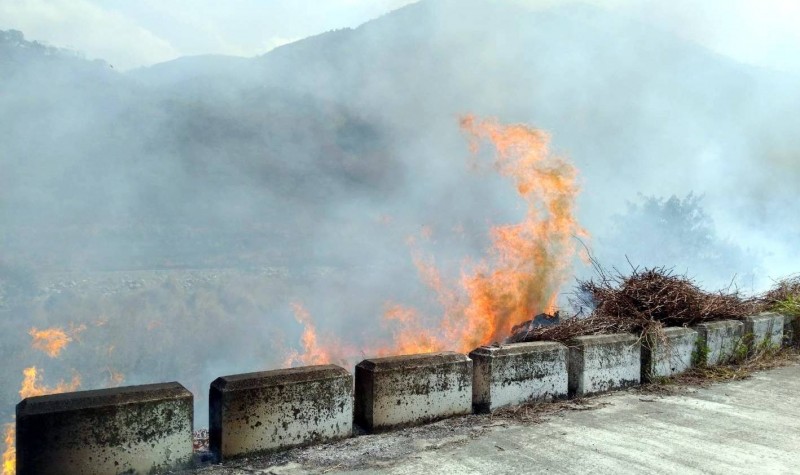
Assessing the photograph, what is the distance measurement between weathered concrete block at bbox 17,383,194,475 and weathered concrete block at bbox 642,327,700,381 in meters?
3.57

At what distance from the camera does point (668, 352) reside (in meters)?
4.50

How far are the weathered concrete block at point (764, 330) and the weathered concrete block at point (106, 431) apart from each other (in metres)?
5.29

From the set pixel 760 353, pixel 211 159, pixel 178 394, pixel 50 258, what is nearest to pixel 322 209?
pixel 211 159

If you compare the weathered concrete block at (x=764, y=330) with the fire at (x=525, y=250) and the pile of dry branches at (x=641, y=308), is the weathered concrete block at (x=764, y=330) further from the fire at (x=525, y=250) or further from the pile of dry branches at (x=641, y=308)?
the fire at (x=525, y=250)

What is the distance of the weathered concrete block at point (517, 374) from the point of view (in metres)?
3.52

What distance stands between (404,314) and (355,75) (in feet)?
80.2

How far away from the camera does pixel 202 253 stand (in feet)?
64.6

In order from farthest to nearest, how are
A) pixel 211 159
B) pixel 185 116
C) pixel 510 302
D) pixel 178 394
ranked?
pixel 185 116
pixel 211 159
pixel 510 302
pixel 178 394

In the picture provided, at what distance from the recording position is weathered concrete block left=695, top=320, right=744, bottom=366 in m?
4.81

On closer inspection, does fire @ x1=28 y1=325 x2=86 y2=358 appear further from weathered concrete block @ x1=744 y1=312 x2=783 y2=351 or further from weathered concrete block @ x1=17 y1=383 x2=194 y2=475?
weathered concrete block @ x1=744 y1=312 x2=783 y2=351

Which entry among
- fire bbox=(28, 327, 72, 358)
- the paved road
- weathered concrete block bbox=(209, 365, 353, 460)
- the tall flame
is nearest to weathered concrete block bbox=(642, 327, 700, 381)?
the paved road

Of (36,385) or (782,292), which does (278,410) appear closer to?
(782,292)

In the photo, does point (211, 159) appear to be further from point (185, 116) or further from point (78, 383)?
point (78, 383)

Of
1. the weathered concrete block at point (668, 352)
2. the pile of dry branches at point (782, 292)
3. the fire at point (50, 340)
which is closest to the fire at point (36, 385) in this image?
the fire at point (50, 340)
